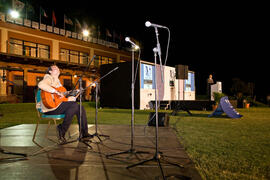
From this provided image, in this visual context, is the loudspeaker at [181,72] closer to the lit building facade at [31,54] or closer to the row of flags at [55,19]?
the lit building facade at [31,54]

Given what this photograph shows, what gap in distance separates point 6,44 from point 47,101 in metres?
15.5

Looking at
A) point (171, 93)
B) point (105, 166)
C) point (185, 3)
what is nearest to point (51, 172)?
point (105, 166)

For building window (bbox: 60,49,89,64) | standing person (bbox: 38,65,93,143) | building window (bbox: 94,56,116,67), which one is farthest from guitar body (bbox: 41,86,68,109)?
building window (bbox: 94,56,116,67)

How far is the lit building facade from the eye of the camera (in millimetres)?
15242

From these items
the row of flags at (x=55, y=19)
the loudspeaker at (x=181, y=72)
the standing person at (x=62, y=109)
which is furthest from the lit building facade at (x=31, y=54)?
the standing person at (x=62, y=109)

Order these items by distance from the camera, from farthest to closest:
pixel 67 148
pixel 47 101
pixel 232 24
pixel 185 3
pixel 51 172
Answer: pixel 232 24
pixel 185 3
pixel 47 101
pixel 67 148
pixel 51 172

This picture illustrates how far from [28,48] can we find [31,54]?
575 millimetres

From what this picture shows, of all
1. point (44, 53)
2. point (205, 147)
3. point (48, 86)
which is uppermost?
point (44, 53)

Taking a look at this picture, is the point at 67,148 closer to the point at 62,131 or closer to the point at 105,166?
the point at 62,131

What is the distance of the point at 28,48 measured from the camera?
17750 millimetres

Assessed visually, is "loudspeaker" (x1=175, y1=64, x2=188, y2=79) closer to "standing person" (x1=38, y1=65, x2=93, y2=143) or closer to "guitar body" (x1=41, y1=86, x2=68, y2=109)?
"standing person" (x1=38, y1=65, x2=93, y2=143)

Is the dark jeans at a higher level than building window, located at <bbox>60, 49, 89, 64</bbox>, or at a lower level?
lower

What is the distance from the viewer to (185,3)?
31.9 feet

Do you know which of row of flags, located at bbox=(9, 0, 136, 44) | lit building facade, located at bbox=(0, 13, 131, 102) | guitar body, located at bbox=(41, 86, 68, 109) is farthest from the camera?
row of flags, located at bbox=(9, 0, 136, 44)
